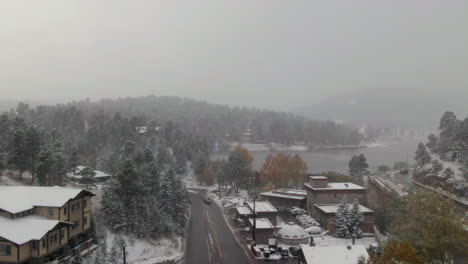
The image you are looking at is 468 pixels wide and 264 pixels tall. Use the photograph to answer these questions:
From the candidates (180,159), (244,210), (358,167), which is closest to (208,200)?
(244,210)

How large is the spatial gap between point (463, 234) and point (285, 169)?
3664 cm

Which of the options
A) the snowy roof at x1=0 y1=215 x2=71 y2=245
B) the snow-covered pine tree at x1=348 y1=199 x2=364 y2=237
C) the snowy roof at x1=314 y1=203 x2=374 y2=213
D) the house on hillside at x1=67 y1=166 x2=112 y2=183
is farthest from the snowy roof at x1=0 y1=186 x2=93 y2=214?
the snowy roof at x1=314 y1=203 x2=374 y2=213

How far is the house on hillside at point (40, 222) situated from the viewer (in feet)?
64.1

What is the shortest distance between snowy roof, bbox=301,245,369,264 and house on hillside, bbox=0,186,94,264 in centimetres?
1423

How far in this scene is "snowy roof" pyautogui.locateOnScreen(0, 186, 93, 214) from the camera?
839 inches

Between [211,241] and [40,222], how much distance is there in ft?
48.1

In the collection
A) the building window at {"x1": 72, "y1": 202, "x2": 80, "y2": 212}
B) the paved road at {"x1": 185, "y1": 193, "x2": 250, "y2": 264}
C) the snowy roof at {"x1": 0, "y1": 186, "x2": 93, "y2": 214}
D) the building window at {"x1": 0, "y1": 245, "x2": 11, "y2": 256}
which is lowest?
the paved road at {"x1": 185, "y1": 193, "x2": 250, "y2": 264}

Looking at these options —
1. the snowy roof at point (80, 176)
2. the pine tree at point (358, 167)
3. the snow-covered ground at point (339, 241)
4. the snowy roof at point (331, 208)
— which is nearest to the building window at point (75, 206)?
the snow-covered ground at point (339, 241)

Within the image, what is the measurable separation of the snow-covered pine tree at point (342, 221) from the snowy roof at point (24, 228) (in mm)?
22691

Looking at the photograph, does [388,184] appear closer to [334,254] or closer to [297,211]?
[297,211]

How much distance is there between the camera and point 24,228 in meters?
20.4

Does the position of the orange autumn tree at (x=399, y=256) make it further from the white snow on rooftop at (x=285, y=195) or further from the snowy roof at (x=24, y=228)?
the white snow on rooftop at (x=285, y=195)

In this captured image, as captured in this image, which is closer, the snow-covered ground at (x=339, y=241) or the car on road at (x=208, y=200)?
the snow-covered ground at (x=339, y=241)

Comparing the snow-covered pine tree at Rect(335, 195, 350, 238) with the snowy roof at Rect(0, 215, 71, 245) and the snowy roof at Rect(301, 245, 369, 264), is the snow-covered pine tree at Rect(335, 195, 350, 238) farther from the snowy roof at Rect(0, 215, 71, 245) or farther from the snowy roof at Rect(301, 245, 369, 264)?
the snowy roof at Rect(0, 215, 71, 245)
